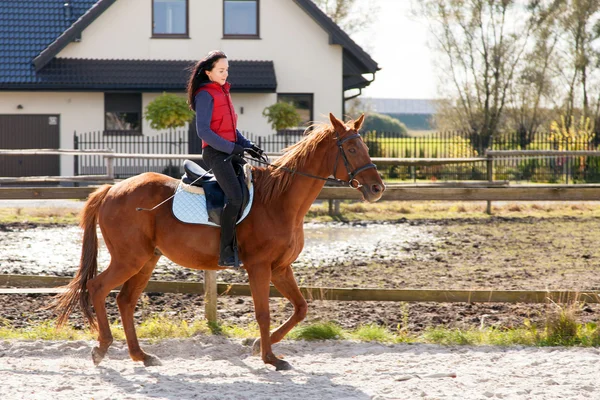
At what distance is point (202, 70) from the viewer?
254 inches

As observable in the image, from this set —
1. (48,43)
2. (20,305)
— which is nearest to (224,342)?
(20,305)

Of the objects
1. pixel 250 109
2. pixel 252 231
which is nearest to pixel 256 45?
pixel 250 109

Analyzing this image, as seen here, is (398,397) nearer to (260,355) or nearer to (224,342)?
(260,355)

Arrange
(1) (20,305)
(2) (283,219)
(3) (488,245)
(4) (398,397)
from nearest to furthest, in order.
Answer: (4) (398,397) < (2) (283,219) < (1) (20,305) < (3) (488,245)

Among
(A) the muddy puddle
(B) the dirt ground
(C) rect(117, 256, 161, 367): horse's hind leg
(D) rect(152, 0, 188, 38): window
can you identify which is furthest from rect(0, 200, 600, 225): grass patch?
(C) rect(117, 256, 161, 367): horse's hind leg

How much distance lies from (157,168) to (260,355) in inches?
779

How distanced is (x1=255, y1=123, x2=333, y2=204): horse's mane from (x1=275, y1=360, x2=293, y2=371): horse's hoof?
125 centimetres

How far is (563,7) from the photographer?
3419 centimetres

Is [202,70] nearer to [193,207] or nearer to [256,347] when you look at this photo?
[193,207]

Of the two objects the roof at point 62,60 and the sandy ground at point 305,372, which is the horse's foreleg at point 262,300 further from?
the roof at point 62,60

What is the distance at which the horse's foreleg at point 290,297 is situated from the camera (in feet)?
21.6

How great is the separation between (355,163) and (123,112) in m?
22.0

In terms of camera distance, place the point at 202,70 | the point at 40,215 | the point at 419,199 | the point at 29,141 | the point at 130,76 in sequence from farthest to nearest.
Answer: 1. the point at 29,141
2. the point at 130,76
3. the point at 40,215
4. the point at 419,199
5. the point at 202,70

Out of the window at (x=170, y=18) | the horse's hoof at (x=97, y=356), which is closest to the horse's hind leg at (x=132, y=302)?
the horse's hoof at (x=97, y=356)
